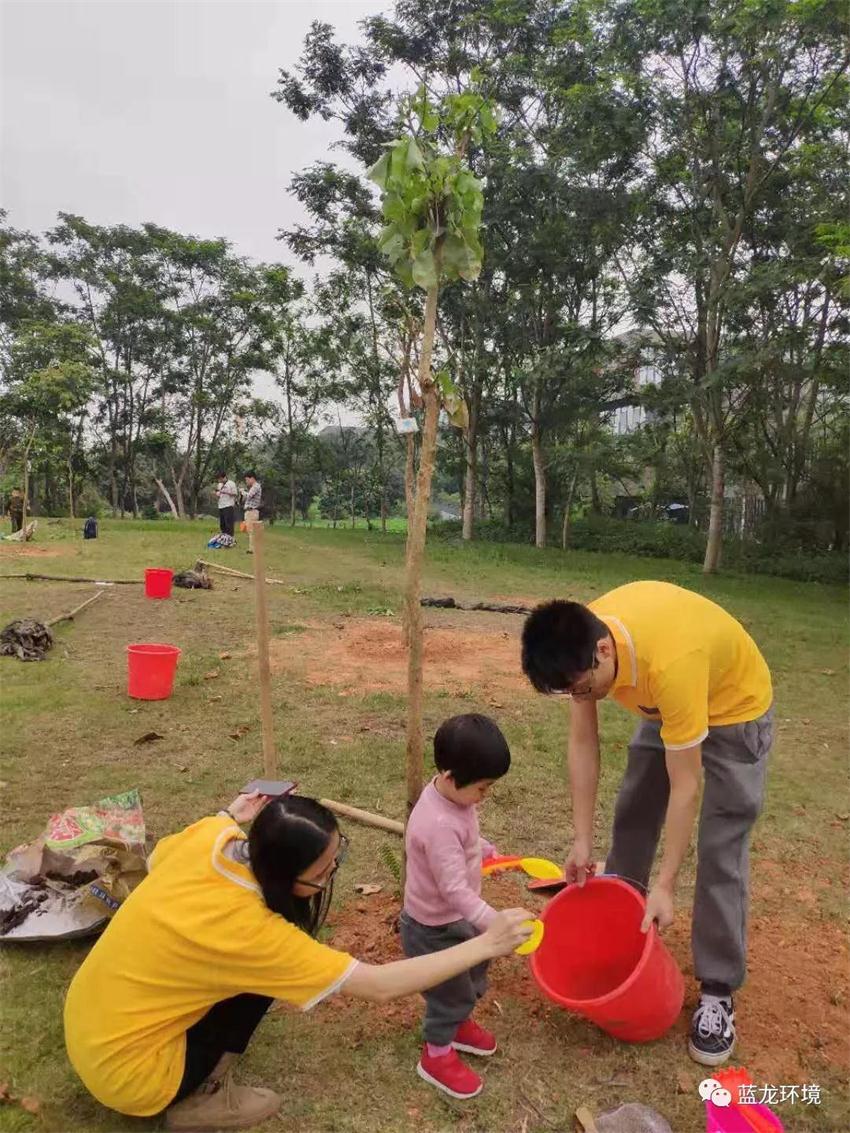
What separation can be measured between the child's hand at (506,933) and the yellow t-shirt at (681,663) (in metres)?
0.63

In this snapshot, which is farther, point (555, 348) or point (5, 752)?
point (555, 348)

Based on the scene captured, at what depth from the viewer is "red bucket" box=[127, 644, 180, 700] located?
576cm

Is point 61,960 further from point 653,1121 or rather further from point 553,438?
point 553,438

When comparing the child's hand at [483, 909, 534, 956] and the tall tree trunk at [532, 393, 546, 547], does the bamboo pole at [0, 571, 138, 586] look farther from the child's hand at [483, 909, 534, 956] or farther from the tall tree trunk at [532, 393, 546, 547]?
the tall tree trunk at [532, 393, 546, 547]

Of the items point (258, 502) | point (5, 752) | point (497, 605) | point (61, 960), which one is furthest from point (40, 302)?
point (61, 960)

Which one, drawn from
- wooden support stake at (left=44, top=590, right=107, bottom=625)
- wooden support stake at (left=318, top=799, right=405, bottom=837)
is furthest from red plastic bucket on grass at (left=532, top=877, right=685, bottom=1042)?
wooden support stake at (left=44, top=590, right=107, bottom=625)

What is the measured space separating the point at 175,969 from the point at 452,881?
2.48ft

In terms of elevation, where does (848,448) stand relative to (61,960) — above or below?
above

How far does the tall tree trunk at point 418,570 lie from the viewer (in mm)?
3018

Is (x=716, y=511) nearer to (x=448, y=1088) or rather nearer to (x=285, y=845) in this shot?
(x=448, y=1088)

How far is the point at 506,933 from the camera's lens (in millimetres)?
1954

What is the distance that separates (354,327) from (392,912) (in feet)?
77.8

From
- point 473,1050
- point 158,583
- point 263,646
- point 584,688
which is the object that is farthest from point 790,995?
point 158,583

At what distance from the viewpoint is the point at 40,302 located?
90.0ft
